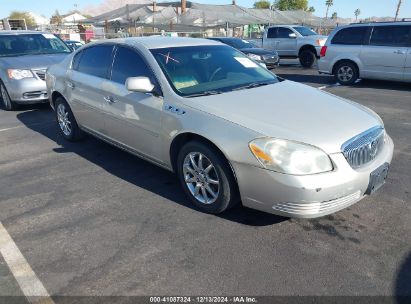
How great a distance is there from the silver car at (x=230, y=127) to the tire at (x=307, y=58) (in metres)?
12.0

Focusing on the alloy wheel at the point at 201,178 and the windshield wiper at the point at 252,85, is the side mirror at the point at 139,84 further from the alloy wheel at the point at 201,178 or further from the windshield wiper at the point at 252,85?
the windshield wiper at the point at 252,85

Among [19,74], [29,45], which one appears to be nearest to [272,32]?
[29,45]

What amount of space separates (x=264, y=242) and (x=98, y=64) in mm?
3097

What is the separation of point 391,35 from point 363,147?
8.24m

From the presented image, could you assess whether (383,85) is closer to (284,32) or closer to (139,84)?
(284,32)

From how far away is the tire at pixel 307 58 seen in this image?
15532 mm

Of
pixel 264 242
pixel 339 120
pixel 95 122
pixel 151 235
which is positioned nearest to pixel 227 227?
pixel 264 242

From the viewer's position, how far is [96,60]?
15.6ft

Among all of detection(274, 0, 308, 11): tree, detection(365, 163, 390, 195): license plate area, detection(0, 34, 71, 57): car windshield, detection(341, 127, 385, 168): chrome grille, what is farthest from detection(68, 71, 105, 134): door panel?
detection(274, 0, 308, 11): tree

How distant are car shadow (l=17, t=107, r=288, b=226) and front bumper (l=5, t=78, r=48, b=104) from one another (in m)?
1.29

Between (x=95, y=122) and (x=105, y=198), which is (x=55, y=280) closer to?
(x=105, y=198)

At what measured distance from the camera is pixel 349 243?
3029mm

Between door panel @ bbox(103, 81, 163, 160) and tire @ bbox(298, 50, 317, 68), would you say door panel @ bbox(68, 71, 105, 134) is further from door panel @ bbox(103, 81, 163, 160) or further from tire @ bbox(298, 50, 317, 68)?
tire @ bbox(298, 50, 317, 68)

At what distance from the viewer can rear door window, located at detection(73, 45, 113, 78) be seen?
179 inches
